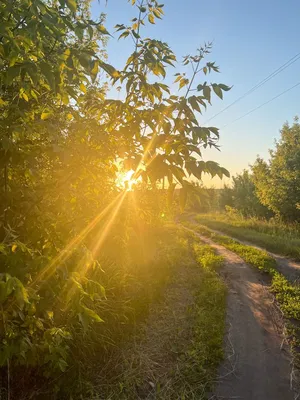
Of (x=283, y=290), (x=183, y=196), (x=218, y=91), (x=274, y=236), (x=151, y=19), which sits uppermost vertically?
(x=151, y=19)

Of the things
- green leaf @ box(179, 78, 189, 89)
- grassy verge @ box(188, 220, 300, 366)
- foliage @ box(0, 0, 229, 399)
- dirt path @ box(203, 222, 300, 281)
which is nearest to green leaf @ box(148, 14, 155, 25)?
foliage @ box(0, 0, 229, 399)

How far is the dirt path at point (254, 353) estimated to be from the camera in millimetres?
3846

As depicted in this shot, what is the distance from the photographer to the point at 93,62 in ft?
6.49

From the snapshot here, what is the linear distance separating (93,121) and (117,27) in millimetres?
864

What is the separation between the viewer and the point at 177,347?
4.78 metres

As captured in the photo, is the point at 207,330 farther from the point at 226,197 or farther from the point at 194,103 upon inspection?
the point at 226,197

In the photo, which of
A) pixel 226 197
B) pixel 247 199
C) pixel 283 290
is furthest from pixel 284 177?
pixel 226 197

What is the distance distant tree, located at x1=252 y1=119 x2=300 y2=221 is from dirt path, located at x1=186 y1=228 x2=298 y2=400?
45.4 feet

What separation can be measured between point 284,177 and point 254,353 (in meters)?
17.3

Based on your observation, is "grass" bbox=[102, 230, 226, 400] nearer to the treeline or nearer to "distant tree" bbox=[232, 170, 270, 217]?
the treeline

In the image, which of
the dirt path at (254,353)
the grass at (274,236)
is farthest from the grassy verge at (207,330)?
the grass at (274,236)

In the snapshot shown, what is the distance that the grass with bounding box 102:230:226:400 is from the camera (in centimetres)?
384

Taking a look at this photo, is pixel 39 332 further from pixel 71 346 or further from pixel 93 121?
pixel 93 121

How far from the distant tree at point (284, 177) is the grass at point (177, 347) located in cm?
1434
